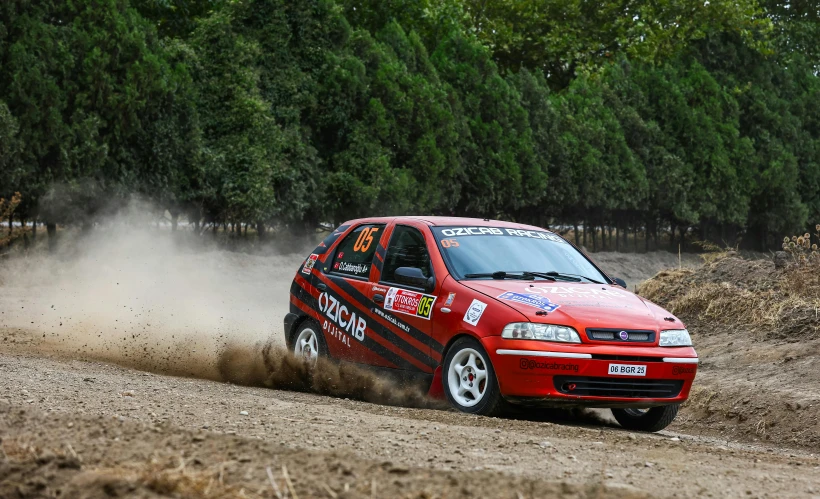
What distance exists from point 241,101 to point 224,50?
137 centimetres

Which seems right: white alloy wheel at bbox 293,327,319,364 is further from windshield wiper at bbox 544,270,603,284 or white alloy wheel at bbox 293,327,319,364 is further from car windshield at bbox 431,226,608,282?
windshield wiper at bbox 544,270,603,284

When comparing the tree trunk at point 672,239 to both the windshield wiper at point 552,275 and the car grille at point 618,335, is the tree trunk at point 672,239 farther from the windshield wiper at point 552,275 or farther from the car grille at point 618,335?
the car grille at point 618,335

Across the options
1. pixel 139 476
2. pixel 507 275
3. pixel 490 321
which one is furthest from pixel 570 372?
pixel 139 476

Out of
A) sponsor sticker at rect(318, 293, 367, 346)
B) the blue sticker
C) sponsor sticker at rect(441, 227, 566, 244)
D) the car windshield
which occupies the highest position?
sponsor sticker at rect(441, 227, 566, 244)

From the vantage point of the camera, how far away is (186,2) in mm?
28203

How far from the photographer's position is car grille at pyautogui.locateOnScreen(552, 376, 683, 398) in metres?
8.18

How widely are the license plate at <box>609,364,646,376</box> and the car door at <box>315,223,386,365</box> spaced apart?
87.0 inches

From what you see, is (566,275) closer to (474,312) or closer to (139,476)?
(474,312)

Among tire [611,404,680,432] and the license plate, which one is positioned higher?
the license plate

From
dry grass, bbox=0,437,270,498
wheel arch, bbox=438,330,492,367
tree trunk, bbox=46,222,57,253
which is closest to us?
dry grass, bbox=0,437,270,498

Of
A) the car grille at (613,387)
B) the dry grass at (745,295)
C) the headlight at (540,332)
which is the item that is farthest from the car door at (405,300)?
the dry grass at (745,295)

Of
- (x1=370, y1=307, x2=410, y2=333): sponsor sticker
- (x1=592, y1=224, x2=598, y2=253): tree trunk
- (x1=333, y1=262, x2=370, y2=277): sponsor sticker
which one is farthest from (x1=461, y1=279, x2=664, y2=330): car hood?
(x1=592, y1=224, x2=598, y2=253): tree trunk

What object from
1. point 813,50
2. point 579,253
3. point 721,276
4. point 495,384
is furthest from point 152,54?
point 813,50

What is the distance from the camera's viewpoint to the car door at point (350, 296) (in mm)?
9711
